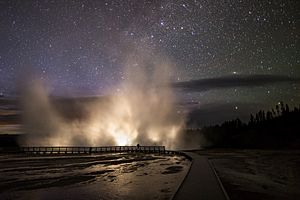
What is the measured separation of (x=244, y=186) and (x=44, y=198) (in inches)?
410

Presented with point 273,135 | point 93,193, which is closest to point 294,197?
point 93,193

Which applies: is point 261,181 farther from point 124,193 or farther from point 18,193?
point 18,193

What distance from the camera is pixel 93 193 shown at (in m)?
17.0

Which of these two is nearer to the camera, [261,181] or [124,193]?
[124,193]

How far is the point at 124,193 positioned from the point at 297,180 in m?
11.4

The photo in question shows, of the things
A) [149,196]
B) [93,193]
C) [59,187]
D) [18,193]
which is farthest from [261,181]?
[18,193]

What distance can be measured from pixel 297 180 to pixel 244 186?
16.6 ft

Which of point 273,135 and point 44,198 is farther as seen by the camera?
point 273,135

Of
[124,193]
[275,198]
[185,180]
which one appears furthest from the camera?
[185,180]

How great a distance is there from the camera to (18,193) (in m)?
17.4

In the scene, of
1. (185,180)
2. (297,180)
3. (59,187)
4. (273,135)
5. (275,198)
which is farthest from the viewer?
(273,135)

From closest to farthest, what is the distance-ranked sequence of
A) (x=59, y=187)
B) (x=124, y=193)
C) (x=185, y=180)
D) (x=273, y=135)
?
(x=124, y=193) < (x=185, y=180) < (x=59, y=187) < (x=273, y=135)

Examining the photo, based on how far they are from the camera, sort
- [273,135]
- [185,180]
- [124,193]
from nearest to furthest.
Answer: [124,193] < [185,180] < [273,135]

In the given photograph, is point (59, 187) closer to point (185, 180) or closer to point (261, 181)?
point (185, 180)
